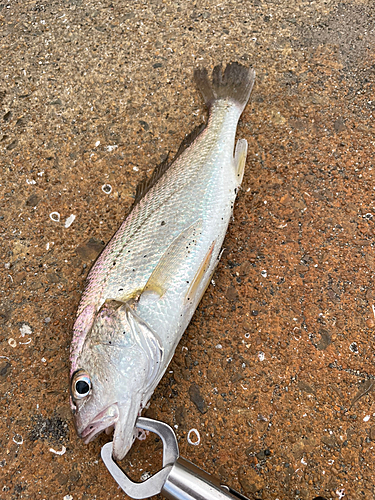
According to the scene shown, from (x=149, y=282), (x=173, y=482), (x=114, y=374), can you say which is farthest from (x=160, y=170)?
(x=173, y=482)

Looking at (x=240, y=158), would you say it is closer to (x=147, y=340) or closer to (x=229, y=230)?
(x=229, y=230)

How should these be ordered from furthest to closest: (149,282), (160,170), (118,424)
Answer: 1. (160,170)
2. (149,282)
3. (118,424)

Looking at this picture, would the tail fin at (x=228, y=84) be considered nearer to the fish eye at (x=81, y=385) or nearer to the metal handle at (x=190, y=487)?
the fish eye at (x=81, y=385)

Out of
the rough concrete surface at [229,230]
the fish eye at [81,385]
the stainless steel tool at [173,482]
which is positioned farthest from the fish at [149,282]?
the rough concrete surface at [229,230]

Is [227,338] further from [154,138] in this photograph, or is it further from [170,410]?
[154,138]

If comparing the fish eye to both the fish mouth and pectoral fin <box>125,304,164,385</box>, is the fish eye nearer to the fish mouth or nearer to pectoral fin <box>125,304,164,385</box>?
the fish mouth

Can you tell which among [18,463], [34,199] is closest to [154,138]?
[34,199]
